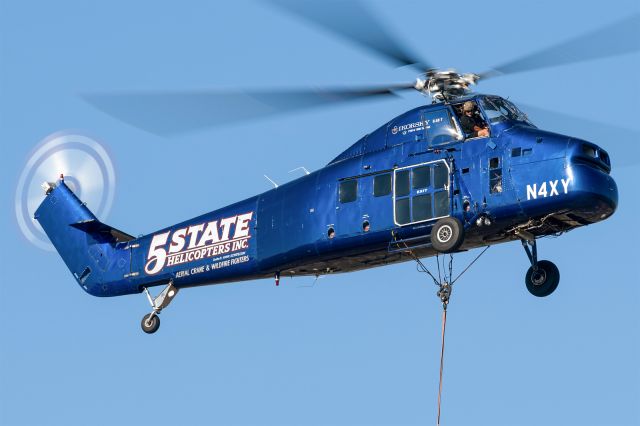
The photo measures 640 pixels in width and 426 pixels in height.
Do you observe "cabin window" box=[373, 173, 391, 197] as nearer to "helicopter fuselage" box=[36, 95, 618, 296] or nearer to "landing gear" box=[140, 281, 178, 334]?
"helicopter fuselage" box=[36, 95, 618, 296]

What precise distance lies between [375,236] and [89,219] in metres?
9.53

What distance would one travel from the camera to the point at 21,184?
3878 cm

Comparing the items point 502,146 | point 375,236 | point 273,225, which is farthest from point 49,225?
point 502,146

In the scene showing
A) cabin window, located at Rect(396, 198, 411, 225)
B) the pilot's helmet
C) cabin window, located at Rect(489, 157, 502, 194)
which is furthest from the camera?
the pilot's helmet

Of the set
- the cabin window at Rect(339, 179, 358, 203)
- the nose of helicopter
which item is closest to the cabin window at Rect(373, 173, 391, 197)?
the cabin window at Rect(339, 179, 358, 203)

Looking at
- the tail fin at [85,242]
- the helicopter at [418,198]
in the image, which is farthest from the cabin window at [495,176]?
the tail fin at [85,242]

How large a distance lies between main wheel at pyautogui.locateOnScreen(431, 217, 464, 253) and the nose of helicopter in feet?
7.84

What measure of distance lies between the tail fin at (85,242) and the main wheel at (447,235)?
926 centimetres

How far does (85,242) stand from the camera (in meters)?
37.4

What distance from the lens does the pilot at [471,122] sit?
101ft

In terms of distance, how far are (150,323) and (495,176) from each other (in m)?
10.4

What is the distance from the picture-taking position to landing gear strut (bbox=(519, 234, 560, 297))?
102ft

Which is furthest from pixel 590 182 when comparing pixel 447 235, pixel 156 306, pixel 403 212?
pixel 156 306

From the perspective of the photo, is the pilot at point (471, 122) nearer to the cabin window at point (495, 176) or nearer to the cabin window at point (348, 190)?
the cabin window at point (495, 176)
